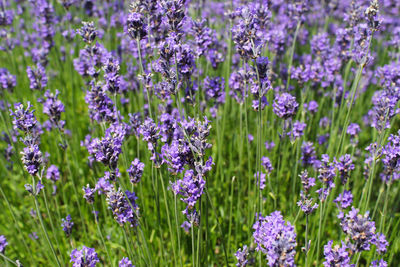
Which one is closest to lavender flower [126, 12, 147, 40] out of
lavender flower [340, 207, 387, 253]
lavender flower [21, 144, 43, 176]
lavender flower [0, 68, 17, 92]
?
lavender flower [21, 144, 43, 176]

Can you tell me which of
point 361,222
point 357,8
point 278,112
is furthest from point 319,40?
point 361,222

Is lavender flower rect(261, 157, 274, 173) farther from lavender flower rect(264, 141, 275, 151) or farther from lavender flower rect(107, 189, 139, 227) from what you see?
lavender flower rect(107, 189, 139, 227)

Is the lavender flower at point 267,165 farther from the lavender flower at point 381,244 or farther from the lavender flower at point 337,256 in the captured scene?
the lavender flower at point 337,256

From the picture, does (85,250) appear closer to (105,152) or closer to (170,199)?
(105,152)

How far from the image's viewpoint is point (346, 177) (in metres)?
2.60

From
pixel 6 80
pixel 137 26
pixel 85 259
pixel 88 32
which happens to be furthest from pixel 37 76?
pixel 85 259

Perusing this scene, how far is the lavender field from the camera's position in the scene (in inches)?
82.5

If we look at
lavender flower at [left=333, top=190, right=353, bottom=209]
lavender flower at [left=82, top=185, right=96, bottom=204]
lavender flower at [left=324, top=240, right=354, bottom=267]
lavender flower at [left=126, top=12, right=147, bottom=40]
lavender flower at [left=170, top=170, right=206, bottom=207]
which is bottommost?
lavender flower at [left=324, top=240, right=354, bottom=267]

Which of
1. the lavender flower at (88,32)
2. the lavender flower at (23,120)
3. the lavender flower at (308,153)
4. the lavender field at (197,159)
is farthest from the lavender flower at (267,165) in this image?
the lavender flower at (23,120)

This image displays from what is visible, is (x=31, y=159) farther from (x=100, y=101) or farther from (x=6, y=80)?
(x=6, y=80)

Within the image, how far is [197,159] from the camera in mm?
1989

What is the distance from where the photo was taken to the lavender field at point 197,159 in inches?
82.5

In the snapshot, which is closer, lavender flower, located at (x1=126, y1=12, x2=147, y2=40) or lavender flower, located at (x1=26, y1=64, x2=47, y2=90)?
lavender flower, located at (x1=126, y1=12, x2=147, y2=40)

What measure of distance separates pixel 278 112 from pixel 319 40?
1.92 m
